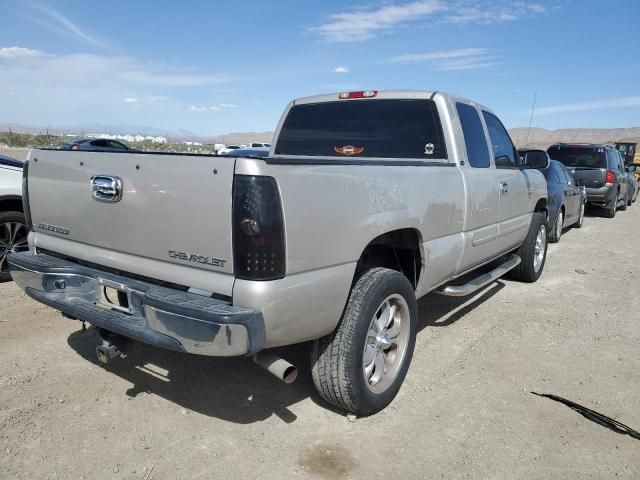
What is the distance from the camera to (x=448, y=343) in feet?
13.8

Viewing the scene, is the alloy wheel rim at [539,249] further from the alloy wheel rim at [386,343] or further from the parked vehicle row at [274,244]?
the alloy wheel rim at [386,343]

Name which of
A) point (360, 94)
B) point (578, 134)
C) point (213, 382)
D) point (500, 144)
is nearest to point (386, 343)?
point (213, 382)

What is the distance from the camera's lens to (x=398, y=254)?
350 centimetres

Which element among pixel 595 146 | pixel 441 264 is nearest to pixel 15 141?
pixel 595 146

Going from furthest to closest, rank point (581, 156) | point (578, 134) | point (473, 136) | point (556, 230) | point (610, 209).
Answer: point (578, 134) → point (610, 209) → point (581, 156) → point (556, 230) → point (473, 136)

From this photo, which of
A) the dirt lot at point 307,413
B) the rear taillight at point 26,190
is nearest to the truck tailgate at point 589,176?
the dirt lot at point 307,413

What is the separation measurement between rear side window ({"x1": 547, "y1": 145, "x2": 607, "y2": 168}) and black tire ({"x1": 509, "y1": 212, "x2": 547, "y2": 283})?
304 inches

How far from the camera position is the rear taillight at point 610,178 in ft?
41.6

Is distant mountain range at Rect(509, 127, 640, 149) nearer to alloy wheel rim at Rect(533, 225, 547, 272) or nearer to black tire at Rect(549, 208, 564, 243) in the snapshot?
black tire at Rect(549, 208, 564, 243)

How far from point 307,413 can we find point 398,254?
1.24m

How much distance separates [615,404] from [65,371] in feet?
12.3

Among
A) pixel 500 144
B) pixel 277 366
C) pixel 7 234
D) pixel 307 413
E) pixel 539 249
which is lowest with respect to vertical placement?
pixel 307 413

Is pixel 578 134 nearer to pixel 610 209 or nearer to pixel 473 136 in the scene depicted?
pixel 610 209

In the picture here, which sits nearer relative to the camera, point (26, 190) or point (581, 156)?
point (26, 190)
